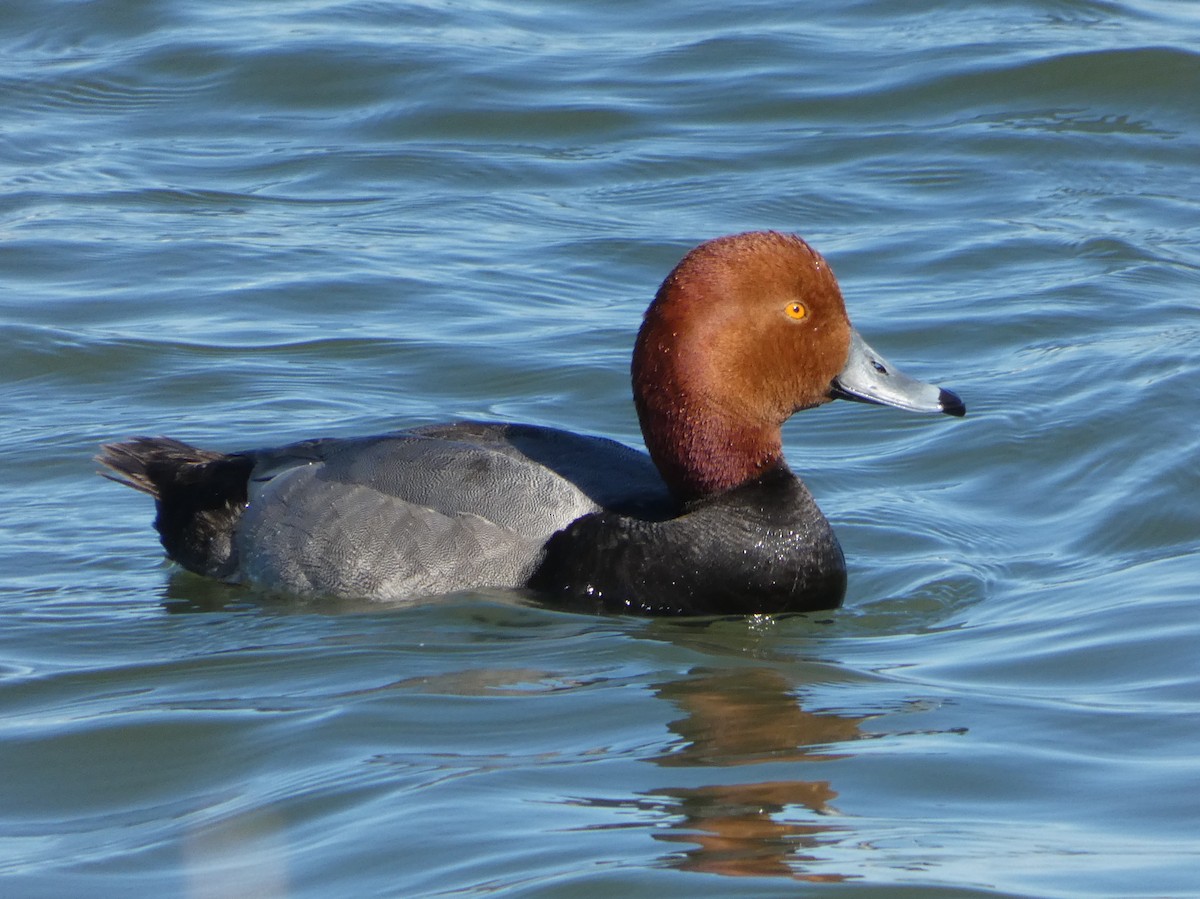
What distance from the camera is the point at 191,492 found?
21.1 ft

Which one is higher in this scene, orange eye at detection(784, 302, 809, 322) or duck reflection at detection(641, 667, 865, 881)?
orange eye at detection(784, 302, 809, 322)

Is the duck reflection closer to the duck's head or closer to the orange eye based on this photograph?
the duck's head

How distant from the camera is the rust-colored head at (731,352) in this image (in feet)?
18.8

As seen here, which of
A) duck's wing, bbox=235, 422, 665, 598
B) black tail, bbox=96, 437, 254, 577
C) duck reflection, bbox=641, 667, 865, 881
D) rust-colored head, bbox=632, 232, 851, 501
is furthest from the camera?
black tail, bbox=96, 437, 254, 577

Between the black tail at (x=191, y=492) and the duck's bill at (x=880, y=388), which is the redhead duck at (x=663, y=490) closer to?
the duck's bill at (x=880, y=388)

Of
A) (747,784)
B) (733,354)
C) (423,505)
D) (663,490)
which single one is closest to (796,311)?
(733,354)

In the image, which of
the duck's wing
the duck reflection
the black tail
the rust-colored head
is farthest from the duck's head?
the black tail

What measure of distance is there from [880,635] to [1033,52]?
25.0 feet

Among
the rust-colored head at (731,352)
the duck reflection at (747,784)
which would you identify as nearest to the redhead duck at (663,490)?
the rust-colored head at (731,352)

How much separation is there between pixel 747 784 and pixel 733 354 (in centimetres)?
Answer: 187

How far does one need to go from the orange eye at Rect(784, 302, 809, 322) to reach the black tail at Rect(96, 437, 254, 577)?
185 cm

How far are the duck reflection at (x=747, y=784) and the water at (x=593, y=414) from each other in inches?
0.5

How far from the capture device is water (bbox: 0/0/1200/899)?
13.2 ft

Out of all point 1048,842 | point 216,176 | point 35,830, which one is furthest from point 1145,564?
point 216,176
